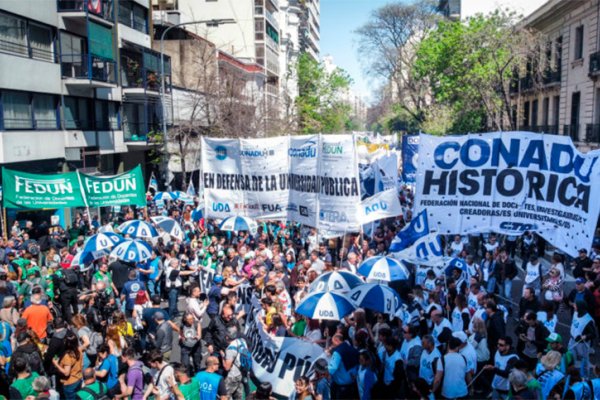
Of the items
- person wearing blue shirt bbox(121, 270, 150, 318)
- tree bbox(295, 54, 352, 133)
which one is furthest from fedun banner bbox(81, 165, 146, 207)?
tree bbox(295, 54, 352, 133)

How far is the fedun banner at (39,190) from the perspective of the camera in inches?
557

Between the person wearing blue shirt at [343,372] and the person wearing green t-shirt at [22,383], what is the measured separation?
11.9 feet

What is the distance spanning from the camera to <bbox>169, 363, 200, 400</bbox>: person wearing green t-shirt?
22.4ft

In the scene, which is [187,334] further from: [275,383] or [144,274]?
[144,274]

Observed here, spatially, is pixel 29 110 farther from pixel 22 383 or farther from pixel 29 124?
pixel 22 383

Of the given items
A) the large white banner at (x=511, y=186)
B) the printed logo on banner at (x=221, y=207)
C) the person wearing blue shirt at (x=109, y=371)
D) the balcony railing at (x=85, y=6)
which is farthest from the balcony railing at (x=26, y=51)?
the large white banner at (x=511, y=186)

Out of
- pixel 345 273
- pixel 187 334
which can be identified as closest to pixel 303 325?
→ pixel 345 273

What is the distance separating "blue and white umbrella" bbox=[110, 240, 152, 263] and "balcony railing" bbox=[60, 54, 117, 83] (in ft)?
51.6

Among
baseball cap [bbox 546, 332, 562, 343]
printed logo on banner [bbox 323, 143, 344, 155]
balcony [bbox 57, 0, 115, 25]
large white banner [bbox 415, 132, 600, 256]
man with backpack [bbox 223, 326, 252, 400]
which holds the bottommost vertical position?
man with backpack [bbox 223, 326, 252, 400]

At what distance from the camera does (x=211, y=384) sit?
7.00 meters

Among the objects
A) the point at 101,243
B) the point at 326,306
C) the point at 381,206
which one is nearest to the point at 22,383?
the point at 326,306

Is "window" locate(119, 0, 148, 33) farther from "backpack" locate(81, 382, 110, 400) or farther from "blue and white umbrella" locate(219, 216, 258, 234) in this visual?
"backpack" locate(81, 382, 110, 400)

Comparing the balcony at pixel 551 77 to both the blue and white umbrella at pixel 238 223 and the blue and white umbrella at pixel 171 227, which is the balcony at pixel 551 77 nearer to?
the blue and white umbrella at pixel 238 223

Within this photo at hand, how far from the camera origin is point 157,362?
7227mm
